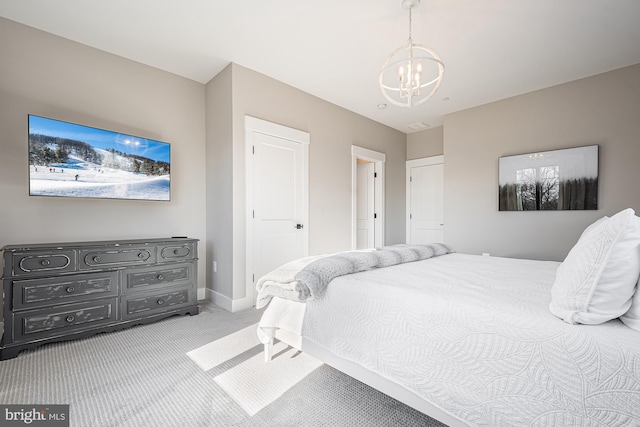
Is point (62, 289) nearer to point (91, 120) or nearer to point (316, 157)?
point (91, 120)

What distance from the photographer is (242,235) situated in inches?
125

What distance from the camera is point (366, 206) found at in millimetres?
5293

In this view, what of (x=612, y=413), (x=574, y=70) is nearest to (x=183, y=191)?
(x=612, y=413)

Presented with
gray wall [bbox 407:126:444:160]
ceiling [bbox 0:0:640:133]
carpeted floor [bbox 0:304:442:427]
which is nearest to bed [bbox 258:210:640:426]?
carpeted floor [bbox 0:304:442:427]

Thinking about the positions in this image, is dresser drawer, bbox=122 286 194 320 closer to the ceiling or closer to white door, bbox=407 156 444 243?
the ceiling

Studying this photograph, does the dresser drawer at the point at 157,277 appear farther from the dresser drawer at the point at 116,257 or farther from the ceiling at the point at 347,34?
the ceiling at the point at 347,34

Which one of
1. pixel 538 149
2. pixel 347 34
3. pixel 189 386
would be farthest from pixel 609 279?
pixel 538 149

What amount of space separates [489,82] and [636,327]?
3.46 metres

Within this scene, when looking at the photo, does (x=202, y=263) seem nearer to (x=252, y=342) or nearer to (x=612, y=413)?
(x=252, y=342)

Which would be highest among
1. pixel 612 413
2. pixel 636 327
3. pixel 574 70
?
pixel 574 70

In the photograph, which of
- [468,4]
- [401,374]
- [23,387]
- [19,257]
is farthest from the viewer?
[468,4]

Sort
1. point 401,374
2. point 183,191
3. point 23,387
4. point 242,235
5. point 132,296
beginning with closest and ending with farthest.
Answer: point 401,374 < point 23,387 < point 132,296 < point 242,235 < point 183,191

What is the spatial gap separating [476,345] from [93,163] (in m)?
3.29

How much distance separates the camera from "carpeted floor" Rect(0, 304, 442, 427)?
144cm
